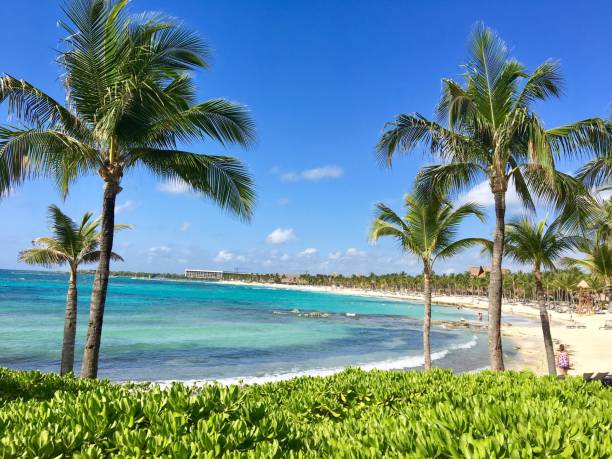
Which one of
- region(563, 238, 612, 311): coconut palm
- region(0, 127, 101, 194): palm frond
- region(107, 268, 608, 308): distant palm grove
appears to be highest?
region(0, 127, 101, 194): palm frond

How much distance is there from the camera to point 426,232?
15688 millimetres

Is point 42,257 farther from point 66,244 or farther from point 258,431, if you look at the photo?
point 258,431

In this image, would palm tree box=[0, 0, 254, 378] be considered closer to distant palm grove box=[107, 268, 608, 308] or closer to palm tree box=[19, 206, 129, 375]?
palm tree box=[19, 206, 129, 375]

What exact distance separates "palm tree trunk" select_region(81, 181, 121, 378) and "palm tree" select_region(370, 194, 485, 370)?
9.67 meters

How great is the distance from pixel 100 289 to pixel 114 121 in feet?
10.8

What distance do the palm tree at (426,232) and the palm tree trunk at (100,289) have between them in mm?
9669

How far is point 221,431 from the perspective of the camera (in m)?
2.84

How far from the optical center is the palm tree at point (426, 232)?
15.4 m

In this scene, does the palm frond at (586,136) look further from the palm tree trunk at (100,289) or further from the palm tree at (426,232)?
the palm tree trunk at (100,289)

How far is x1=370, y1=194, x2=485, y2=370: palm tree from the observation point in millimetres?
15398

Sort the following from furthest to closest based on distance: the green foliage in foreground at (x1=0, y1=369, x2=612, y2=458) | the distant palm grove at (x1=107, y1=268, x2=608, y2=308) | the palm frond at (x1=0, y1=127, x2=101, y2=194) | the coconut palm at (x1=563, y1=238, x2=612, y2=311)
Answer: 1. the distant palm grove at (x1=107, y1=268, x2=608, y2=308)
2. the coconut palm at (x1=563, y1=238, x2=612, y2=311)
3. the palm frond at (x1=0, y1=127, x2=101, y2=194)
4. the green foliage in foreground at (x1=0, y1=369, x2=612, y2=458)

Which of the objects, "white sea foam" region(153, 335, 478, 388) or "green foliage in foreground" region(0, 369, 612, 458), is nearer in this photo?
"green foliage in foreground" region(0, 369, 612, 458)

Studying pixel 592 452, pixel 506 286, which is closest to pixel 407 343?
pixel 592 452

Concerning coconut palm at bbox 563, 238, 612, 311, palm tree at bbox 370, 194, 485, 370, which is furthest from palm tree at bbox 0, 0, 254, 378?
coconut palm at bbox 563, 238, 612, 311
